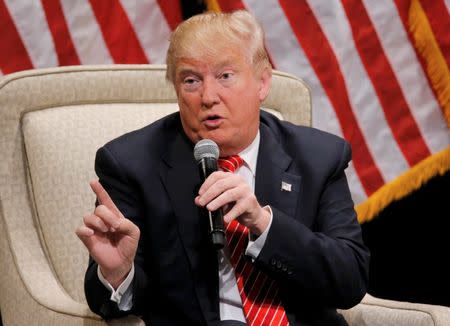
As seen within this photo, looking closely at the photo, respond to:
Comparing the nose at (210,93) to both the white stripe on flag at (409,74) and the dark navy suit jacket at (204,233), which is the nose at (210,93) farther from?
the white stripe on flag at (409,74)

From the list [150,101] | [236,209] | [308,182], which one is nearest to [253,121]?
[308,182]

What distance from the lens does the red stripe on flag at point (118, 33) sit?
262 centimetres

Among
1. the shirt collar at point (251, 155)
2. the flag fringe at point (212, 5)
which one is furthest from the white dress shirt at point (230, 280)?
the flag fringe at point (212, 5)

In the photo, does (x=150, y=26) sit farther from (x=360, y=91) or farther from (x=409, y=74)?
(x=409, y=74)

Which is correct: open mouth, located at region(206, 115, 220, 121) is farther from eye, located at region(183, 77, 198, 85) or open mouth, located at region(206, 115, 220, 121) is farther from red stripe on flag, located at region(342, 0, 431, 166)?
red stripe on flag, located at region(342, 0, 431, 166)

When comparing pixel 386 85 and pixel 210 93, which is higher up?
pixel 210 93

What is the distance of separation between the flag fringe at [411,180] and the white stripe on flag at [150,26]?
85cm

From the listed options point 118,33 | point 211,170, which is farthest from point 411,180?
point 211,170

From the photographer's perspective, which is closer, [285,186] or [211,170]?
[211,170]

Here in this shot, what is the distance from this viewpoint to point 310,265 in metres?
1.80

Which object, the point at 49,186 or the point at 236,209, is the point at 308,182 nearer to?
the point at 236,209

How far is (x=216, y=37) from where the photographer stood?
1851 millimetres

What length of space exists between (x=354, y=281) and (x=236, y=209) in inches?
14.9

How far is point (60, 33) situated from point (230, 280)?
1.10m
